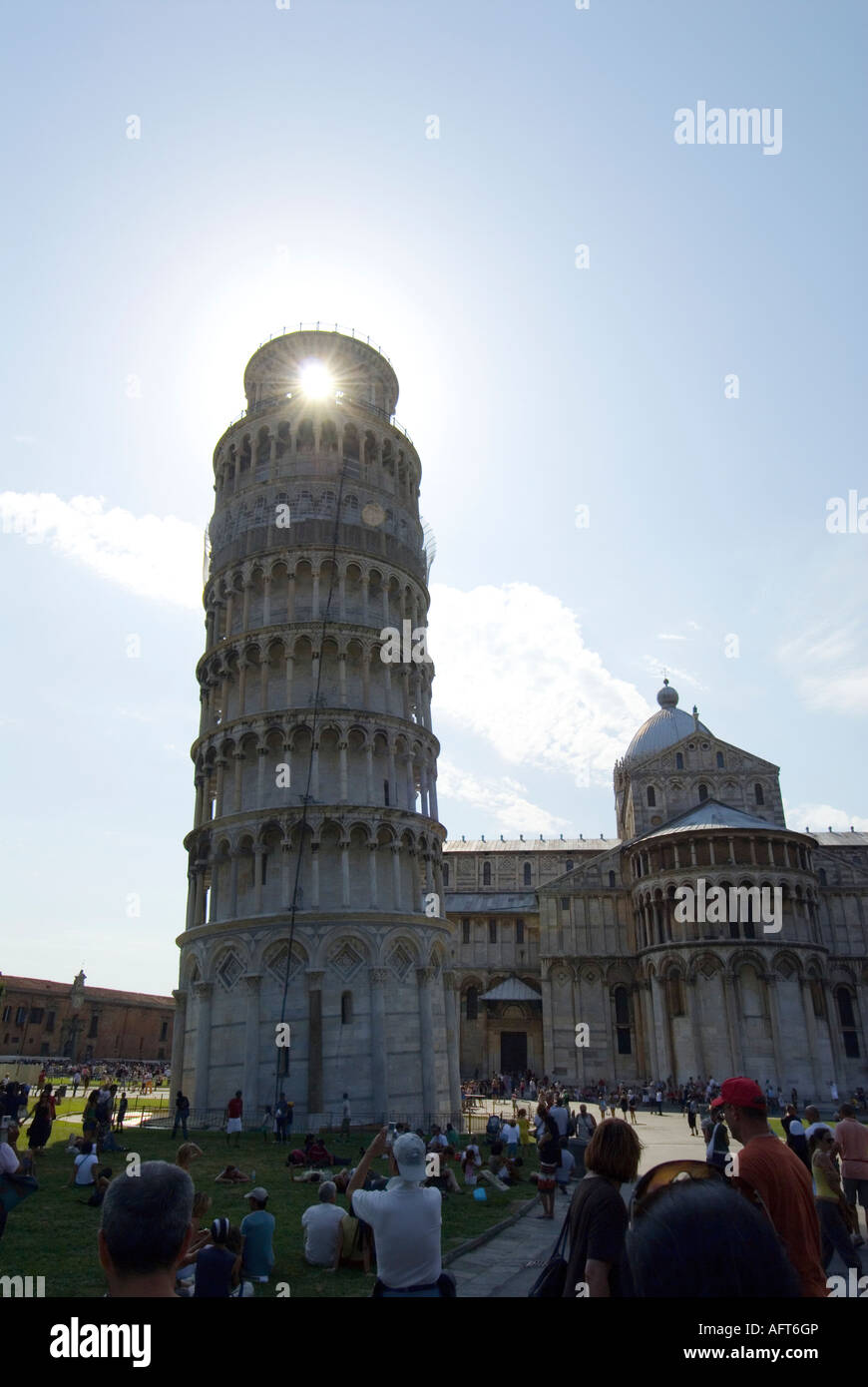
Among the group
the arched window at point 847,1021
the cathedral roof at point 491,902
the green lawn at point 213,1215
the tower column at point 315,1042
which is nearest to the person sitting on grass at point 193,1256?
the green lawn at point 213,1215

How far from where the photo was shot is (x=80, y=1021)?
89438mm

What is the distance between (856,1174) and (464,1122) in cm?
3277

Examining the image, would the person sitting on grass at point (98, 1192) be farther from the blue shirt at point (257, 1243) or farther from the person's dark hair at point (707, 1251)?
the person's dark hair at point (707, 1251)

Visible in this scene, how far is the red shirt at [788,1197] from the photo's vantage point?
5.22 metres

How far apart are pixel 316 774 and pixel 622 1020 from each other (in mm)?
38826

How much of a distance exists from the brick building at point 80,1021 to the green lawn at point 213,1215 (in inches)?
2465

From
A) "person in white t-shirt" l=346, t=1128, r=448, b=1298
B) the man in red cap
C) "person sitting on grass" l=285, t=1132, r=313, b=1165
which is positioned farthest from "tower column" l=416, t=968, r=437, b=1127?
the man in red cap

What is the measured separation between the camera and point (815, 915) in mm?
61938

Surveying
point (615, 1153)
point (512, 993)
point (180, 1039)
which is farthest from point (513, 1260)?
point (512, 993)

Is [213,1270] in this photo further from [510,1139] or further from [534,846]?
[534,846]

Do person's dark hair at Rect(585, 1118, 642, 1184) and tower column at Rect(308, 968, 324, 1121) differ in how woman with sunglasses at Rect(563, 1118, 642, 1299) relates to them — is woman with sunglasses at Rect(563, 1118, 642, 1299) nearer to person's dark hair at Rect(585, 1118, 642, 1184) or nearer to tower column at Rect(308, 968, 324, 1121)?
person's dark hair at Rect(585, 1118, 642, 1184)
